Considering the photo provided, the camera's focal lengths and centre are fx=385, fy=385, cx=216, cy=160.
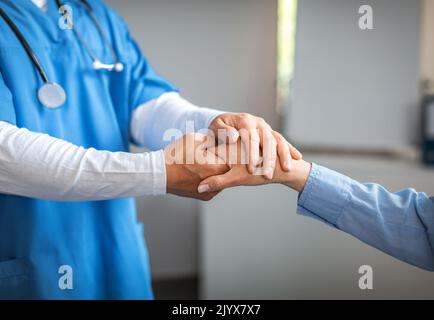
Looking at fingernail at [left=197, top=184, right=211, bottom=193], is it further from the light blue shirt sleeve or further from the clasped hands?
the light blue shirt sleeve

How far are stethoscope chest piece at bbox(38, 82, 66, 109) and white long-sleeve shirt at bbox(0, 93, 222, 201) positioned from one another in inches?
3.1

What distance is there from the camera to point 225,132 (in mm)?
558

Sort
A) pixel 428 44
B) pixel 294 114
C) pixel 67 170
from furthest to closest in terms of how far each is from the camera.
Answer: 1. pixel 294 114
2. pixel 428 44
3. pixel 67 170

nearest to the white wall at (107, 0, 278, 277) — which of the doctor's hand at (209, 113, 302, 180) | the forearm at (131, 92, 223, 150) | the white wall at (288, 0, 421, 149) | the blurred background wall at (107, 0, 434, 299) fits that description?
the blurred background wall at (107, 0, 434, 299)

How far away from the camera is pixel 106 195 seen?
1.73 feet

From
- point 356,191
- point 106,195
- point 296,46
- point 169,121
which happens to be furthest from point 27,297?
point 296,46

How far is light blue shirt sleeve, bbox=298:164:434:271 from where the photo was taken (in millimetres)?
557

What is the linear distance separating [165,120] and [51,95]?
186 mm

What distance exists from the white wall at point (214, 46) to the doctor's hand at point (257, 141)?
0.33 m

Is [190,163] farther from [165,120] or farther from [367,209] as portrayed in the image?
[367,209]

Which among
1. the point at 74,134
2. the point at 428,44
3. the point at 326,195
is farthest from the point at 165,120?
the point at 428,44

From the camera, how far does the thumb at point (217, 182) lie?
538 millimetres
